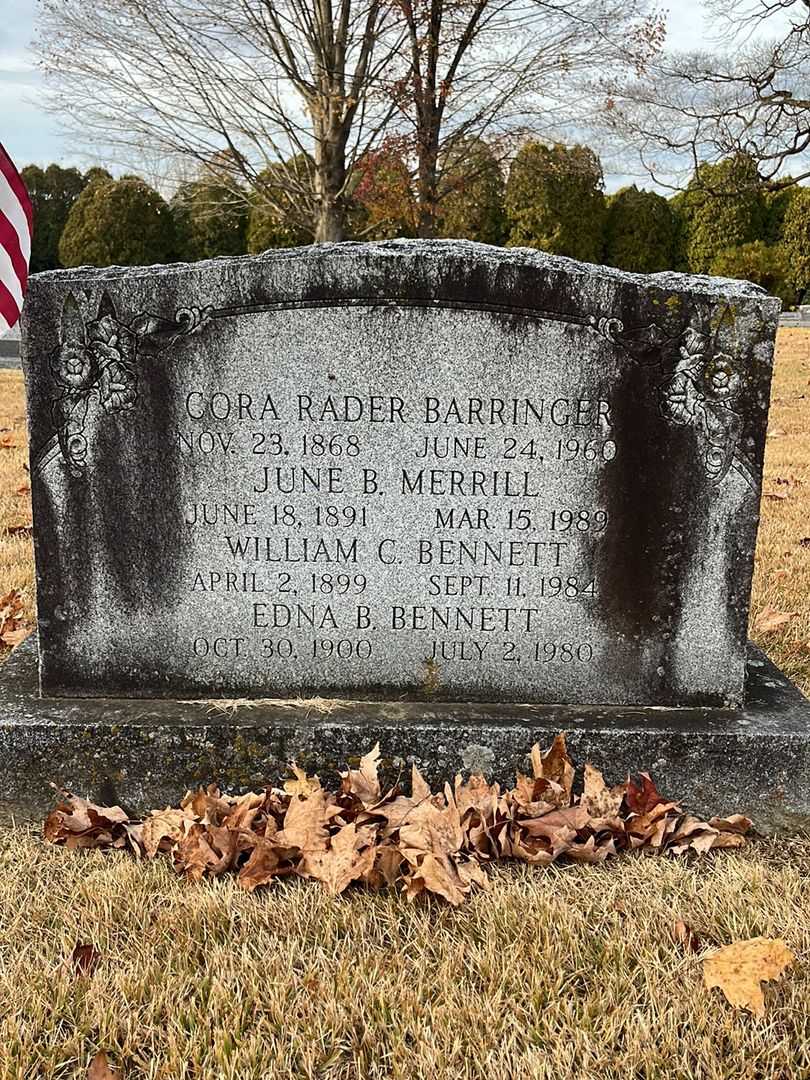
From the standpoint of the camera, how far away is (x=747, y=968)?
211cm

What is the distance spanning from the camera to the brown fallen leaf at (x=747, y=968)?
6.66 ft

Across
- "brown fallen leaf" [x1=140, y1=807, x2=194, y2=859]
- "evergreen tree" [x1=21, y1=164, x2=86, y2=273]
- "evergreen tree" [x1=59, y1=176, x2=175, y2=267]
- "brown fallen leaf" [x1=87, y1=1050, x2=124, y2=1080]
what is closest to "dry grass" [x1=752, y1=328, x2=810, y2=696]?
"brown fallen leaf" [x1=140, y1=807, x2=194, y2=859]

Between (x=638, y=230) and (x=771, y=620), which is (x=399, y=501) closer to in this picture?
(x=771, y=620)

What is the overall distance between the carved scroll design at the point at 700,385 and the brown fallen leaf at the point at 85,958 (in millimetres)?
2121

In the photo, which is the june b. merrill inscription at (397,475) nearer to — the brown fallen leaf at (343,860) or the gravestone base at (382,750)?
the gravestone base at (382,750)

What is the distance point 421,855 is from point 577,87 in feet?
43.7

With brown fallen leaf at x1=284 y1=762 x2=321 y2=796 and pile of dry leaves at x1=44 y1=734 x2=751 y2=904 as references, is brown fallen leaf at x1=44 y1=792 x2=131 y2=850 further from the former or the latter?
brown fallen leaf at x1=284 y1=762 x2=321 y2=796

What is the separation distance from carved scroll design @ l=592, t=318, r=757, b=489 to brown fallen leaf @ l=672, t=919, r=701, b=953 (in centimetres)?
132

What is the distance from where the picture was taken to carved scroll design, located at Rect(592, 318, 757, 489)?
9.37 feet

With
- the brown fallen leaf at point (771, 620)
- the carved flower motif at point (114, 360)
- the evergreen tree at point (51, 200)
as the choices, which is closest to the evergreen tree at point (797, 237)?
the evergreen tree at point (51, 200)

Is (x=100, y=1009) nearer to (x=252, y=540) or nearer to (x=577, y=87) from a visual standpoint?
(x=252, y=540)

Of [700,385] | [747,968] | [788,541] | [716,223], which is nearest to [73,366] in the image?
[700,385]

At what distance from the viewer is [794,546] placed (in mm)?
5809

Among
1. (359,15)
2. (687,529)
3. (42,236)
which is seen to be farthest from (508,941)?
(42,236)
